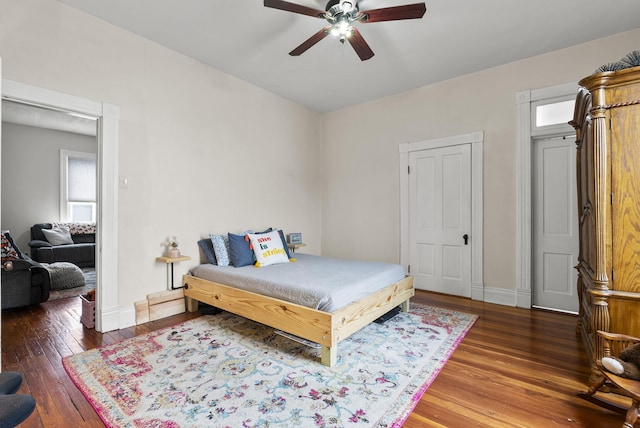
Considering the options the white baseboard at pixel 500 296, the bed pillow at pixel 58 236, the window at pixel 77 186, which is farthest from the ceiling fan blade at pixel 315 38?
the window at pixel 77 186

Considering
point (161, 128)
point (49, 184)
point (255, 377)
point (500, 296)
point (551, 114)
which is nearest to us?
point (255, 377)

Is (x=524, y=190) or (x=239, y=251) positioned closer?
(x=239, y=251)

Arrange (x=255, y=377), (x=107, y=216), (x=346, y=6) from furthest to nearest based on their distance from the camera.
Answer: (x=107, y=216)
(x=346, y=6)
(x=255, y=377)

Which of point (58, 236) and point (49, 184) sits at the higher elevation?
point (49, 184)

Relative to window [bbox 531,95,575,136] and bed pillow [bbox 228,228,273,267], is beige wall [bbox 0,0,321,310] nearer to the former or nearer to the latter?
bed pillow [bbox 228,228,273,267]

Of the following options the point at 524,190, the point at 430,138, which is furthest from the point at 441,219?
the point at 430,138

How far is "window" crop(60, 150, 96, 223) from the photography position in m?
6.31

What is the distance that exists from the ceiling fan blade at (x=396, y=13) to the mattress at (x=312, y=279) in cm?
205

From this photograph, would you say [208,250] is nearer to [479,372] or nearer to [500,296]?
[479,372]

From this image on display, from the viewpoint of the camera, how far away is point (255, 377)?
205 cm

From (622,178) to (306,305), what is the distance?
7.21ft

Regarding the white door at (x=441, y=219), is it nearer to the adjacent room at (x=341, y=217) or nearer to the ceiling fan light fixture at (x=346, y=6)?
the adjacent room at (x=341, y=217)

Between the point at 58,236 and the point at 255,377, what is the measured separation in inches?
231

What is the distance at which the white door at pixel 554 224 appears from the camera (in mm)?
3307
